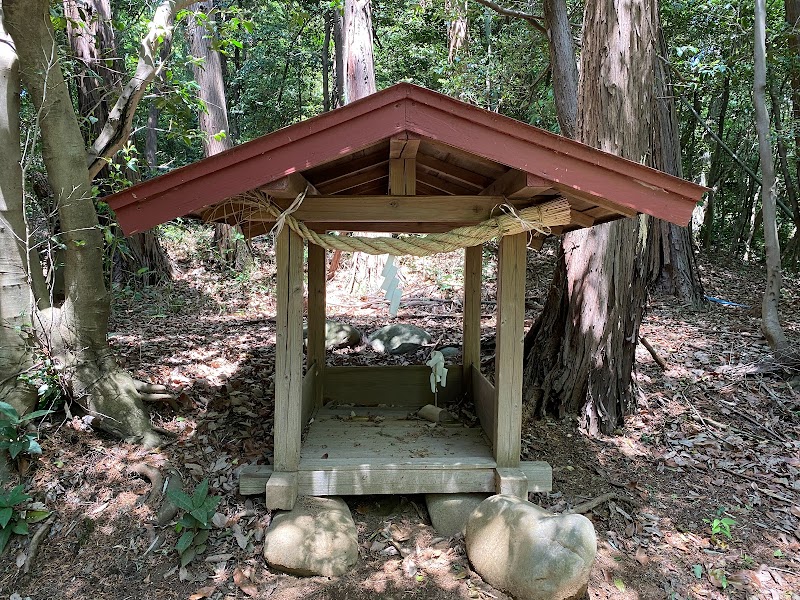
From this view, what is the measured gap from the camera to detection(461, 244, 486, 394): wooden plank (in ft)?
16.0

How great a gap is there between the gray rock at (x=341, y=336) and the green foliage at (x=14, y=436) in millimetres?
3612

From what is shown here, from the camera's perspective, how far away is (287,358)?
3.39m

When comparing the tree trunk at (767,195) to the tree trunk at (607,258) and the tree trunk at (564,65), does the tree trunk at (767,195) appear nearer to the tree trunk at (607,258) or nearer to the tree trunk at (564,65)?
the tree trunk at (607,258)

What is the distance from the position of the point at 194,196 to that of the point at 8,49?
204 cm

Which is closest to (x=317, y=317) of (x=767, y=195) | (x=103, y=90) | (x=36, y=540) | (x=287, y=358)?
(x=287, y=358)

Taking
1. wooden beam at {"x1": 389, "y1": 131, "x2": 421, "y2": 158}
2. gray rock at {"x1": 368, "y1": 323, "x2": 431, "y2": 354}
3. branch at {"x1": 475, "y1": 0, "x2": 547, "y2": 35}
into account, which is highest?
branch at {"x1": 475, "y1": 0, "x2": 547, "y2": 35}

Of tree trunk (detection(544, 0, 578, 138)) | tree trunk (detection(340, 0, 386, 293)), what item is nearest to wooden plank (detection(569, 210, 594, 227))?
tree trunk (detection(544, 0, 578, 138))

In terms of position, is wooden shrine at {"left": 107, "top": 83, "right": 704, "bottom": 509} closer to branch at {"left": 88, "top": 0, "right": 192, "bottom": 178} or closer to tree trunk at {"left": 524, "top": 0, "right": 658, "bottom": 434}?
tree trunk at {"left": 524, "top": 0, "right": 658, "bottom": 434}

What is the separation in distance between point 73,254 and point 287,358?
1.94 m

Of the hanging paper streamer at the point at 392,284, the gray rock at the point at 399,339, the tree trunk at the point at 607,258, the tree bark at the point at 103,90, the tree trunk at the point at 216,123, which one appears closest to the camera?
the hanging paper streamer at the point at 392,284

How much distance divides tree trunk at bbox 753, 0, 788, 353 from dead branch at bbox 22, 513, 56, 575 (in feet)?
22.3

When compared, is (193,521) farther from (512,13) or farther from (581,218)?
(512,13)

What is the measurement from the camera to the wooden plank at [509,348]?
3467mm

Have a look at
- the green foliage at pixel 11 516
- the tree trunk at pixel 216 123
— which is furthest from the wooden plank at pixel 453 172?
the tree trunk at pixel 216 123
